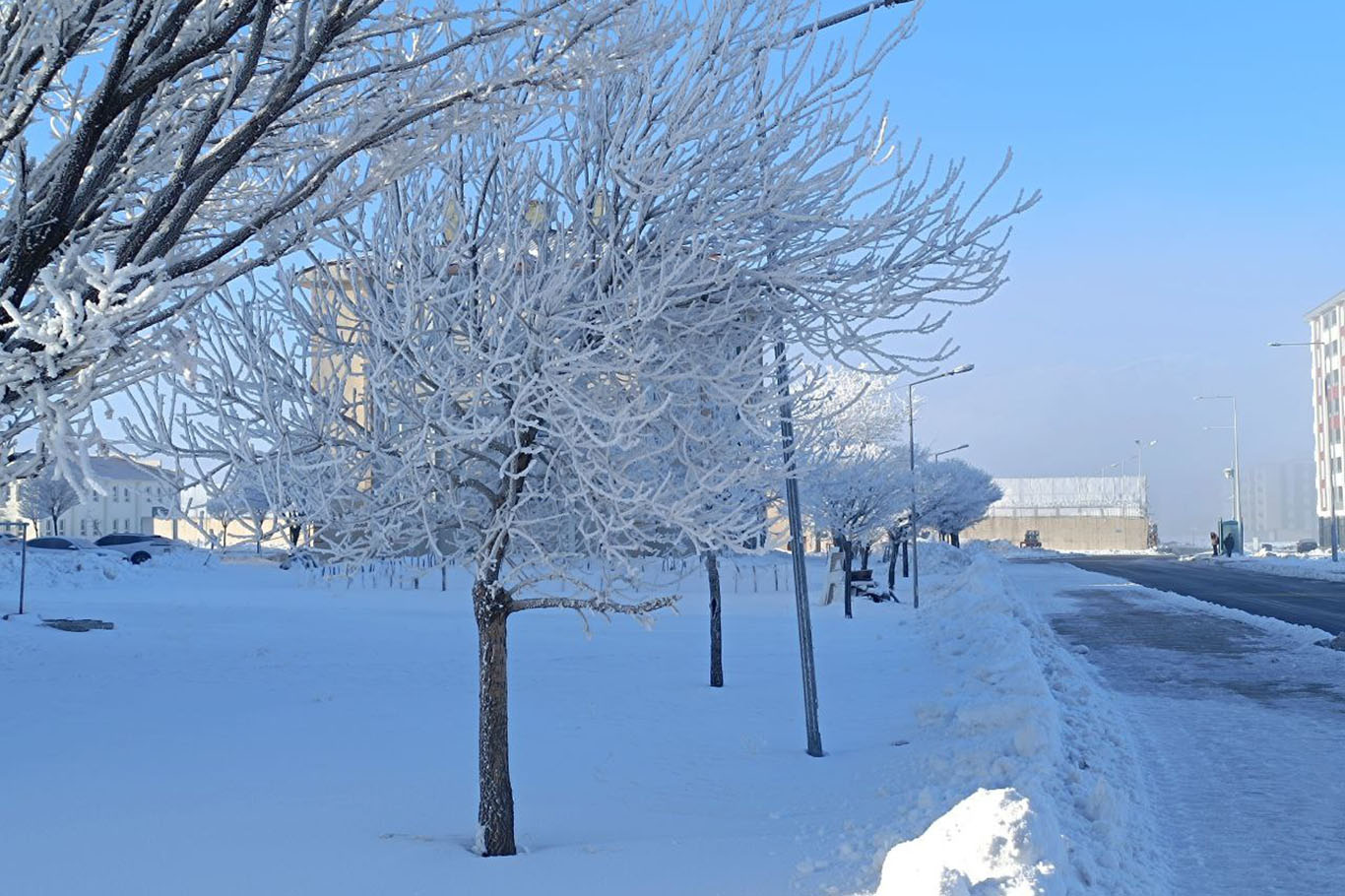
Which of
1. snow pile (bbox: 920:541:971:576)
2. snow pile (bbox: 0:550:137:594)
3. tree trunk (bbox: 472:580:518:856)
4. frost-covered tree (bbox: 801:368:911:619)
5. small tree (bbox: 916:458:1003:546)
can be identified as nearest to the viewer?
tree trunk (bbox: 472:580:518:856)

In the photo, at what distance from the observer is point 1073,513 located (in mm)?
123875

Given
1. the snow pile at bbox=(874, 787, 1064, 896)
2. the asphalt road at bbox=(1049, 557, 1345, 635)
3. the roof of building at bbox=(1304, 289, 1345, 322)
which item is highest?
the roof of building at bbox=(1304, 289, 1345, 322)

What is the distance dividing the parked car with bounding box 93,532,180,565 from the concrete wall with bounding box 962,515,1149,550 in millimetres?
76327

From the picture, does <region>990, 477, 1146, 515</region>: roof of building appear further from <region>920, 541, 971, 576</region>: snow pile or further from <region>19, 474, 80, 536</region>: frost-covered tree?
<region>19, 474, 80, 536</region>: frost-covered tree

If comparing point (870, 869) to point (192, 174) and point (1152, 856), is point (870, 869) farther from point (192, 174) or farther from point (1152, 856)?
point (192, 174)

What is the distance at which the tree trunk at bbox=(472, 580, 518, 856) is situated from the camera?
271 inches

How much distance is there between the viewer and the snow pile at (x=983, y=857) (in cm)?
518

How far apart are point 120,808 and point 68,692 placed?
5.70 metres

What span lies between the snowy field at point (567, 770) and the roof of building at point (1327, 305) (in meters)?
87.2

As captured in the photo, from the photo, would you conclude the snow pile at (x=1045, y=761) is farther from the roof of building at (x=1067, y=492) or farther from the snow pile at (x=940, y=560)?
the roof of building at (x=1067, y=492)

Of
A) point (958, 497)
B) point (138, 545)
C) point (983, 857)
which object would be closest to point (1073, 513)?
point (958, 497)

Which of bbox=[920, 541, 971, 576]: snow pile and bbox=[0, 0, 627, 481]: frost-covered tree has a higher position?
bbox=[0, 0, 627, 481]: frost-covered tree

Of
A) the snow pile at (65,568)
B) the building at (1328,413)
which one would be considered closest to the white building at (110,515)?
the snow pile at (65,568)

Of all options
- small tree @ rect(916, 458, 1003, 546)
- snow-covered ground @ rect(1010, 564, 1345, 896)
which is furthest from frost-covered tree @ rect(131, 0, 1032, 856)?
small tree @ rect(916, 458, 1003, 546)
